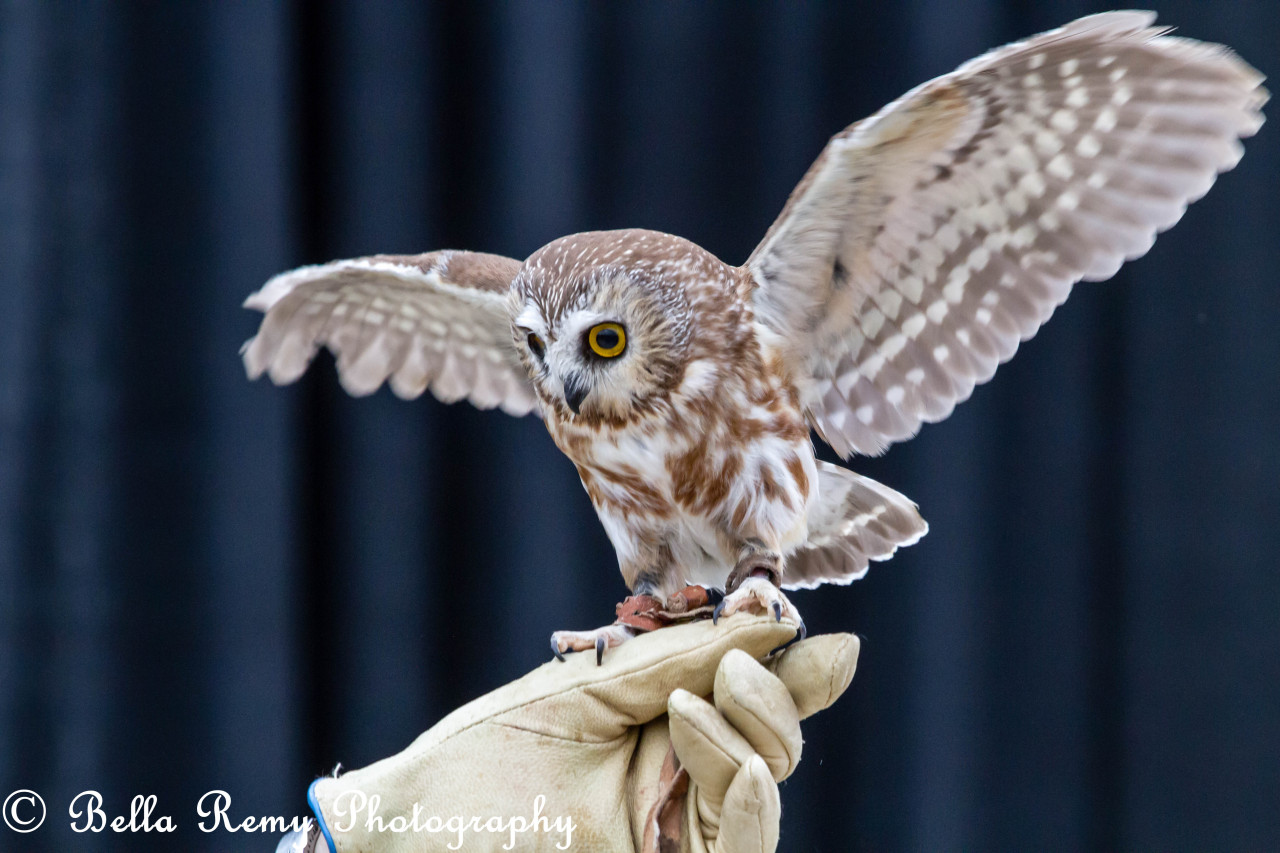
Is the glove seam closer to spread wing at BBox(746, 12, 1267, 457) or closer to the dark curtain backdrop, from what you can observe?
spread wing at BBox(746, 12, 1267, 457)

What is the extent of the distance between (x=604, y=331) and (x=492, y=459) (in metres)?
0.74

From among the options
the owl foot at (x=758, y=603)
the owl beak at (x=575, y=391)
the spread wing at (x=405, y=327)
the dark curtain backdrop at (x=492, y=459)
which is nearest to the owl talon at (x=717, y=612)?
the owl foot at (x=758, y=603)

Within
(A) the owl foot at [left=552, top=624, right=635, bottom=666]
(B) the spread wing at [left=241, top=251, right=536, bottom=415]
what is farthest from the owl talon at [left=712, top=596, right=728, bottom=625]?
(B) the spread wing at [left=241, top=251, right=536, bottom=415]

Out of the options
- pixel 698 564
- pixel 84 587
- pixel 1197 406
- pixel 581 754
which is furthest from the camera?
pixel 1197 406

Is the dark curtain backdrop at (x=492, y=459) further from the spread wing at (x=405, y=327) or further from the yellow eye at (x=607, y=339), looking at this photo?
the yellow eye at (x=607, y=339)

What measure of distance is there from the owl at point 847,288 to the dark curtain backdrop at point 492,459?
0.45 metres

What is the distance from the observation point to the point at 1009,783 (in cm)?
161

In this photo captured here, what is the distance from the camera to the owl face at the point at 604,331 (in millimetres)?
902

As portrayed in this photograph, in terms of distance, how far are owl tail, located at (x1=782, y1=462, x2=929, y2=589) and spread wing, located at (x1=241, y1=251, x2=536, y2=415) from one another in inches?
16.8

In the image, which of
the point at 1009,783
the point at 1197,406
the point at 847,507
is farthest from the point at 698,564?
the point at 1197,406

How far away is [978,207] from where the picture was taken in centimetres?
99

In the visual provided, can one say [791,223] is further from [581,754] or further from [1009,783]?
[1009,783]

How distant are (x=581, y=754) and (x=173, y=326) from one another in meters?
1.05

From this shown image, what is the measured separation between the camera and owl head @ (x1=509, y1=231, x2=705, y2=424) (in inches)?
35.6
